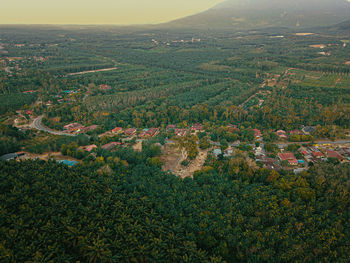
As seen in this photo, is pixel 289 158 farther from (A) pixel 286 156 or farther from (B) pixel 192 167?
(B) pixel 192 167

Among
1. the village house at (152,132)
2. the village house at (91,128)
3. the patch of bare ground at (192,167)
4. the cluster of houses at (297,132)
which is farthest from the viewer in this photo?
the village house at (91,128)

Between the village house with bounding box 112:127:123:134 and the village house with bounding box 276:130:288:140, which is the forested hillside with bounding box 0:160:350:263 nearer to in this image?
the village house with bounding box 276:130:288:140

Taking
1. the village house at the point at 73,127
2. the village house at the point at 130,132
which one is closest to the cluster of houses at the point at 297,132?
the village house at the point at 130,132

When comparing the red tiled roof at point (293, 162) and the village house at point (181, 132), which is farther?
the village house at point (181, 132)

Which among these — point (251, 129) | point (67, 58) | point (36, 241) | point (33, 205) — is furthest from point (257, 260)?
point (67, 58)

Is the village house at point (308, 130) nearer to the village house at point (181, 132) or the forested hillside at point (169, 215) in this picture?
the forested hillside at point (169, 215)
